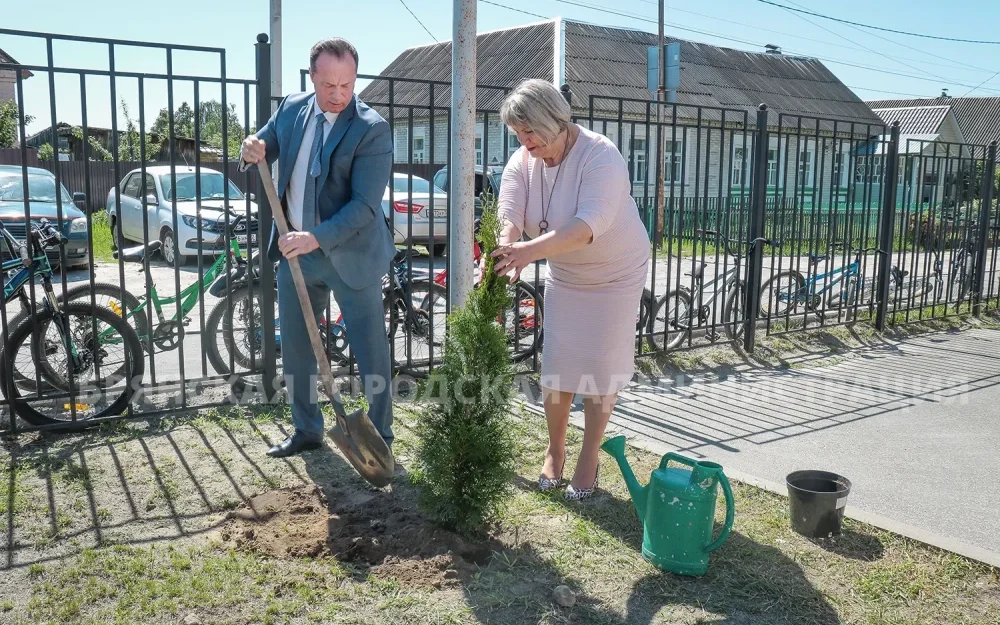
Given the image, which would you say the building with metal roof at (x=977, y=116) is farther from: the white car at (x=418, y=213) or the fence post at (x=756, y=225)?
the fence post at (x=756, y=225)

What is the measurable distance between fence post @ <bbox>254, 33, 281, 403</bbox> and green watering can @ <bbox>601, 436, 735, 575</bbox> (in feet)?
8.87

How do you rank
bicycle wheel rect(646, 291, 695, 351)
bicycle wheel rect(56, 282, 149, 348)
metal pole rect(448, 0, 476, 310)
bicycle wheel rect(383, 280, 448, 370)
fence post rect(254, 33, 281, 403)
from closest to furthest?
metal pole rect(448, 0, 476, 310) → fence post rect(254, 33, 281, 403) → bicycle wheel rect(56, 282, 149, 348) → bicycle wheel rect(383, 280, 448, 370) → bicycle wheel rect(646, 291, 695, 351)

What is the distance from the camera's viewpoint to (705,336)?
Answer: 23.8 ft

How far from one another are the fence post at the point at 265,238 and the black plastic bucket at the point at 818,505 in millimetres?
3086

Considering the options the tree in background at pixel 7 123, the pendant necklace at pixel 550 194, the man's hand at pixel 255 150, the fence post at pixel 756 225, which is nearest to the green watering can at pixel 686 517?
the pendant necklace at pixel 550 194

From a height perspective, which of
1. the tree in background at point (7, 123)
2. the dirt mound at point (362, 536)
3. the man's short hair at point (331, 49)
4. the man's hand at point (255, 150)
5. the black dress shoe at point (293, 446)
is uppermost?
the tree in background at point (7, 123)

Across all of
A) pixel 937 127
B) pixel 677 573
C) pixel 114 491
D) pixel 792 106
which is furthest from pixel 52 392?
pixel 937 127

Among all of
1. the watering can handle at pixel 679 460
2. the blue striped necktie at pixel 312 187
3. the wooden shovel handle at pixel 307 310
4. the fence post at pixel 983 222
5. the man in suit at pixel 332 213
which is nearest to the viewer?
the watering can handle at pixel 679 460

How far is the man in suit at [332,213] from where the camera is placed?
3658 mm

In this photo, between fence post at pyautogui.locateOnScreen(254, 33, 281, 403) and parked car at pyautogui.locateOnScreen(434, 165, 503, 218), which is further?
fence post at pyautogui.locateOnScreen(254, 33, 281, 403)

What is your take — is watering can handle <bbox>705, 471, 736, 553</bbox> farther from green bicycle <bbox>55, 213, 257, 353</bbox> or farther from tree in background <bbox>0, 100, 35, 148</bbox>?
tree in background <bbox>0, 100, 35, 148</bbox>

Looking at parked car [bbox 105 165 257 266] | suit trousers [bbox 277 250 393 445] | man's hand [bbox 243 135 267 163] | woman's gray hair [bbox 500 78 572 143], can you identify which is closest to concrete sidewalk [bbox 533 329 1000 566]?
suit trousers [bbox 277 250 393 445]

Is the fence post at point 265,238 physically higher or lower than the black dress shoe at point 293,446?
higher

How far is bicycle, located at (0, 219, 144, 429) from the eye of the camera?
175 inches
